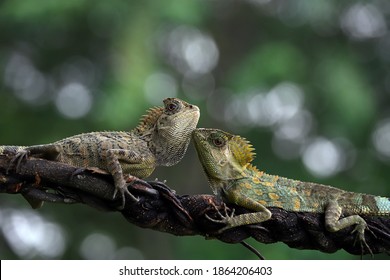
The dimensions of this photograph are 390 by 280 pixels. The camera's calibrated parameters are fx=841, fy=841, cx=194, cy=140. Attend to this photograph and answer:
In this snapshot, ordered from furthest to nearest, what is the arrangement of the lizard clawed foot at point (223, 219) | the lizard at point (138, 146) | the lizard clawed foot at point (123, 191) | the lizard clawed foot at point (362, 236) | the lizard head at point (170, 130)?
1. the lizard head at point (170, 130)
2. the lizard at point (138, 146)
3. the lizard clawed foot at point (362, 236)
4. the lizard clawed foot at point (223, 219)
5. the lizard clawed foot at point (123, 191)

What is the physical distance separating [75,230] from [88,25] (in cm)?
319

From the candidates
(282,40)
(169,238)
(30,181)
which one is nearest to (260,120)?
(282,40)

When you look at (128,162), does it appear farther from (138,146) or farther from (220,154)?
(220,154)

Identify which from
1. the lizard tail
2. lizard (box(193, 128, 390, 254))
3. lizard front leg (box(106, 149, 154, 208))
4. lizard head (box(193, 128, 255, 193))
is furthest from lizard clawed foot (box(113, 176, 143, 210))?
lizard head (box(193, 128, 255, 193))

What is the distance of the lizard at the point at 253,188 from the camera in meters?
3.81

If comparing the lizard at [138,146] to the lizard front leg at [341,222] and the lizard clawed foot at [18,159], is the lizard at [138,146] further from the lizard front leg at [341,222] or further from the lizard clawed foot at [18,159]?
the lizard front leg at [341,222]

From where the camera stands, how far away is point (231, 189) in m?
3.80

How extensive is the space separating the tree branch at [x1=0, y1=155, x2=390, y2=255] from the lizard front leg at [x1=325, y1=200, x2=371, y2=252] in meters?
0.04

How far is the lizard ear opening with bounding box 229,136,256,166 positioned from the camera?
386cm

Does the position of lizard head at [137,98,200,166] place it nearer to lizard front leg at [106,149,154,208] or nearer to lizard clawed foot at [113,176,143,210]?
lizard front leg at [106,149,154,208]

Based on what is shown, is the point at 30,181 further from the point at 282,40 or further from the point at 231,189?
the point at 282,40

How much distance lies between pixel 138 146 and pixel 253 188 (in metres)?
0.58

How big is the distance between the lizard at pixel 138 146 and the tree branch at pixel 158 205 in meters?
0.26

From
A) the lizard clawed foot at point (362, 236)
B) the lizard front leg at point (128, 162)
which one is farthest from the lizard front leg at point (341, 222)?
the lizard front leg at point (128, 162)
